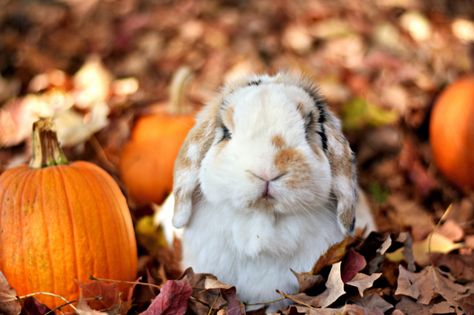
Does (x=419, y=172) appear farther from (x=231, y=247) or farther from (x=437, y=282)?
(x=231, y=247)

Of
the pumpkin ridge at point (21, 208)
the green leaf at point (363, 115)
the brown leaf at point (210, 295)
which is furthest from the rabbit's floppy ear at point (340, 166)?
the green leaf at point (363, 115)

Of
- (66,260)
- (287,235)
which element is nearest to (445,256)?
(287,235)

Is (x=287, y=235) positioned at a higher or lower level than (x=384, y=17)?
→ lower

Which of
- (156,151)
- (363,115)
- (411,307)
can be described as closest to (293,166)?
Answer: (411,307)

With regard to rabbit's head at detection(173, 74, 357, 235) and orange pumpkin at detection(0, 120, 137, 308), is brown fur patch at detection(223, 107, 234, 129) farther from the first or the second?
orange pumpkin at detection(0, 120, 137, 308)

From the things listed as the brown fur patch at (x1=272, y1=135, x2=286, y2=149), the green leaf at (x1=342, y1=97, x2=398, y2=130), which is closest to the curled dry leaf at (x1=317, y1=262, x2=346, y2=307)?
the brown fur patch at (x1=272, y1=135, x2=286, y2=149)

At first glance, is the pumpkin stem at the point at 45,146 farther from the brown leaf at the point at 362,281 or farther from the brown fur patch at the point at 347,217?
the brown leaf at the point at 362,281
